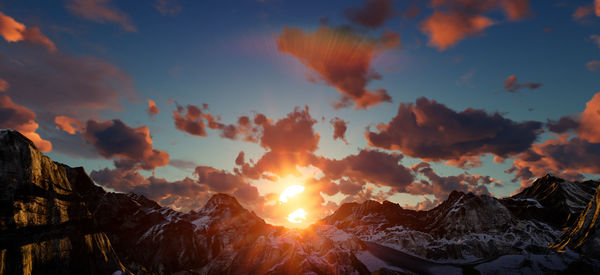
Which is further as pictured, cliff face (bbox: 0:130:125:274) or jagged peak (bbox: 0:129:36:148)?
jagged peak (bbox: 0:129:36:148)

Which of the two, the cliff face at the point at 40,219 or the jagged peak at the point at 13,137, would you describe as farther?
the jagged peak at the point at 13,137

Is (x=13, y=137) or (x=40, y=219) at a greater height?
(x=13, y=137)

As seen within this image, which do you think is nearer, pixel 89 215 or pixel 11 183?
pixel 11 183

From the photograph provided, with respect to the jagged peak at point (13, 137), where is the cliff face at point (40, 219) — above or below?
below

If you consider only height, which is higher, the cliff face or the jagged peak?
the jagged peak

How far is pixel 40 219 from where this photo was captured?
65.5 meters

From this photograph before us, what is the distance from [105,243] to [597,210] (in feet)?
858

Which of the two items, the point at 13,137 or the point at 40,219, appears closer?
the point at 13,137

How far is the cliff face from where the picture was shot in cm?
5705

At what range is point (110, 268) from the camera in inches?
3378

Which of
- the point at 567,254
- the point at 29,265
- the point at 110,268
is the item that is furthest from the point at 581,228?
the point at 29,265

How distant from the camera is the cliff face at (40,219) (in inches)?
2246

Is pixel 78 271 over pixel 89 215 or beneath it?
beneath

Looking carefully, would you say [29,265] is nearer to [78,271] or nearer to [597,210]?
[78,271]
